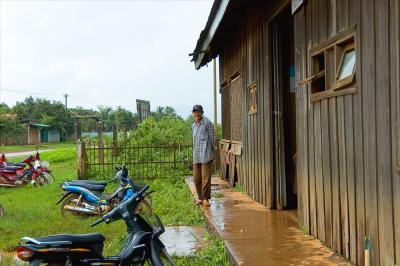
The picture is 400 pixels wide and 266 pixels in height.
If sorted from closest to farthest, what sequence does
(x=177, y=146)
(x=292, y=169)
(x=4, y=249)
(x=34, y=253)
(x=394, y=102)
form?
(x=394, y=102) → (x=34, y=253) → (x=4, y=249) → (x=292, y=169) → (x=177, y=146)

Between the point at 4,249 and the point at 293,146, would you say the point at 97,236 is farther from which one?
the point at 293,146

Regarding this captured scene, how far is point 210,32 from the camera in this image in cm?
811

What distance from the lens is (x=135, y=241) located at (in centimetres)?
407

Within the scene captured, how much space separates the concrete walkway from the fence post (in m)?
7.23

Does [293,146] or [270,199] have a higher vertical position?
[293,146]

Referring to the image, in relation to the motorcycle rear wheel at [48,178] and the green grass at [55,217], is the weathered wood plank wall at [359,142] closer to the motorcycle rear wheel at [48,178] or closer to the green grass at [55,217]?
the green grass at [55,217]

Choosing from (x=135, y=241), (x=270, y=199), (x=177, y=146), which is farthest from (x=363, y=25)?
(x=177, y=146)

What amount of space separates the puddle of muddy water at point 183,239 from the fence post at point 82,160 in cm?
710

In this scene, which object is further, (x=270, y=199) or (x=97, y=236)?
(x=270, y=199)

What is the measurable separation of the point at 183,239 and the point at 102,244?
2845 millimetres

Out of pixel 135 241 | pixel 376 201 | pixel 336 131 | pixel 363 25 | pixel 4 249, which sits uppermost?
pixel 363 25

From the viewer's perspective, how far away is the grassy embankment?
215 inches

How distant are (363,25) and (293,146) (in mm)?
3758

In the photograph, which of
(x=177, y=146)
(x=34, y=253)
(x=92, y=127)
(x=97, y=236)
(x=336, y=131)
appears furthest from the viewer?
(x=92, y=127)
